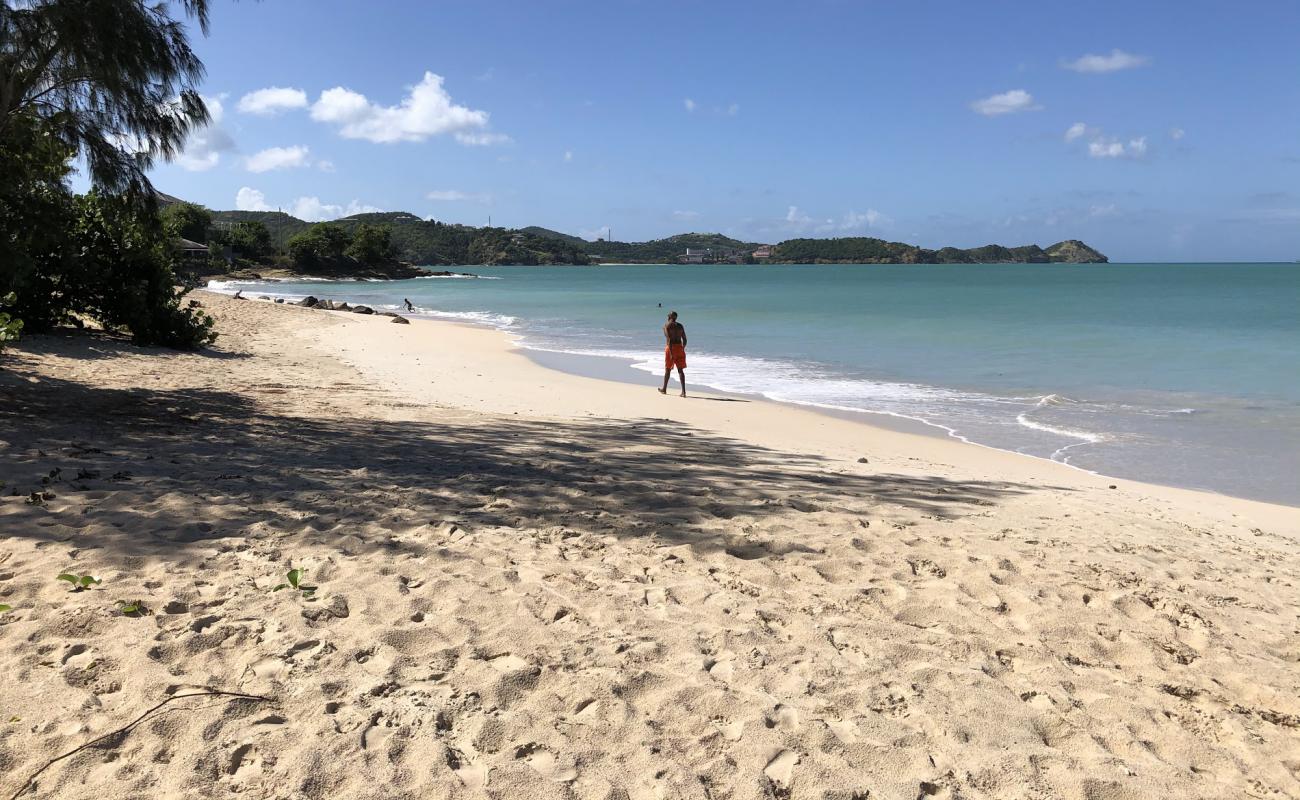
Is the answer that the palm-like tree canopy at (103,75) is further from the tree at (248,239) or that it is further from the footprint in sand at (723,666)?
the tree at (248,239)

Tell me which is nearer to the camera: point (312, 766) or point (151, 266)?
point (312, 766)

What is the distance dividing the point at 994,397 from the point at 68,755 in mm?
15224

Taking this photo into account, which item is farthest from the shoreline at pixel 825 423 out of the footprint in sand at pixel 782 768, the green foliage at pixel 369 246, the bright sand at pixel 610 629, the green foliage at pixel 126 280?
the green foliage at pixel 369 246

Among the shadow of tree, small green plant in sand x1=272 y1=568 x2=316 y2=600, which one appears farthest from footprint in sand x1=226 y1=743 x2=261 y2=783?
the shadow of tree

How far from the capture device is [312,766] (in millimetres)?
2607

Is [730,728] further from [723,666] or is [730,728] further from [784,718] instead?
[723,666]

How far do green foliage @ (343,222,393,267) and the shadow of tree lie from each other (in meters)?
96.1

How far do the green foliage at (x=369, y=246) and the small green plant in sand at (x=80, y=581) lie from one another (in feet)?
335

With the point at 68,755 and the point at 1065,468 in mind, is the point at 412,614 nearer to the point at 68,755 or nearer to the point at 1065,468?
the point at 68,755

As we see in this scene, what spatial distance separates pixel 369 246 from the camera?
99.1m

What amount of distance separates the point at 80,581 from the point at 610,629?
2451 millimetres

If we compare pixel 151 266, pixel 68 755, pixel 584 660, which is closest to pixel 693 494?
pixel 584 660

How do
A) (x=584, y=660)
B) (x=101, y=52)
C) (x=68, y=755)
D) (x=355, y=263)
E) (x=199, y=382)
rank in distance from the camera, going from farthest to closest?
(x=355, y=263), (x=199, y=382), (x=101, y=52), (x=584, y=660), (x=68, y=755)

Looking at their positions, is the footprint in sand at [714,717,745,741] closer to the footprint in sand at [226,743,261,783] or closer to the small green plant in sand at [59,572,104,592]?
the footprint in sand at [226,743,261,783]
